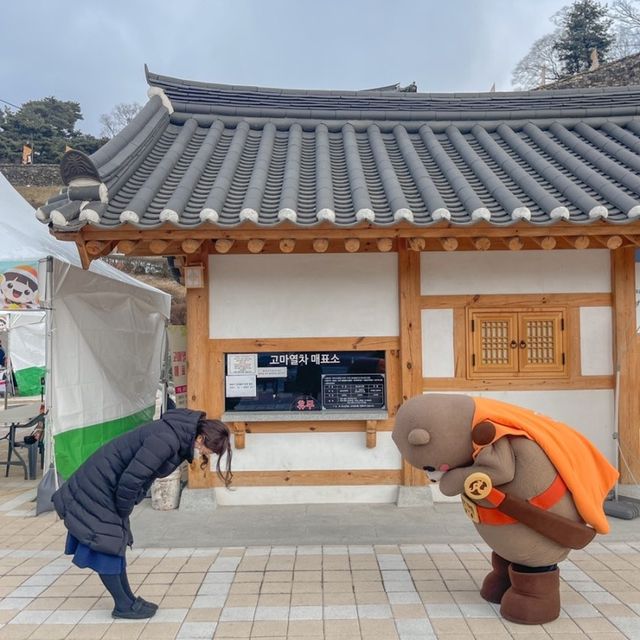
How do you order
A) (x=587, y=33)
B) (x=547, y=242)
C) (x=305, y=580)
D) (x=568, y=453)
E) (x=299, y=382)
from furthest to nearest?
(x=587, y=33)
(x=299, y=382)
(x=547, y=242)
(x=305, y=580)
(x=568, y=453)

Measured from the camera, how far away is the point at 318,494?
6.11m

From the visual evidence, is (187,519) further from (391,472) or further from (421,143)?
(421,143)

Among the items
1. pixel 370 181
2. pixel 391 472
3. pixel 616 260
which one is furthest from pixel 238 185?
pixel 616 260

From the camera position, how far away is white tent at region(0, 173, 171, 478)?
21.0ft

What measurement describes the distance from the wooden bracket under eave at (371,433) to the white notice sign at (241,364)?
1.35 meters

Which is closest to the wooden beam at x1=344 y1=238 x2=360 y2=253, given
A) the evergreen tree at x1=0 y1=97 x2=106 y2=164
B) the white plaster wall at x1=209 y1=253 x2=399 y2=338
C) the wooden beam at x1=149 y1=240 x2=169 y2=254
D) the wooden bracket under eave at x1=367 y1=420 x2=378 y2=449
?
the white plaster wall at x1=209 y1=253 x2=399 y2=338

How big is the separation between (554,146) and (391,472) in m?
4.37

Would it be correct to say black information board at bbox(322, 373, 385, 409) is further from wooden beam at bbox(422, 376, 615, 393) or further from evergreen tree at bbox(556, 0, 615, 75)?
evergreen tree at bbox(556, 0, 615, 75)

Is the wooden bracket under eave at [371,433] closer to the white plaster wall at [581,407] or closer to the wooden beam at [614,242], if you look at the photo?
the white plaster wall at [581,407]

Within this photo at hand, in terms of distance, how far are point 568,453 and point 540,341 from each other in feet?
9.15

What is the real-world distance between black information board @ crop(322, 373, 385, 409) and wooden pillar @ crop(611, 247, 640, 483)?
8.38 feet

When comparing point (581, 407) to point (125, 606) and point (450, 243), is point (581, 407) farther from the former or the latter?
point (125, 606)

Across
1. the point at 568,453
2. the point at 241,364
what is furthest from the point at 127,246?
the point at 568,453

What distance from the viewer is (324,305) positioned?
20.2ft
